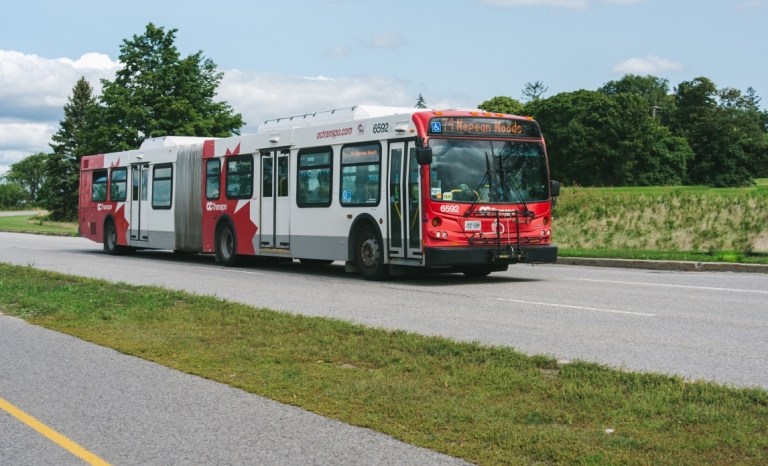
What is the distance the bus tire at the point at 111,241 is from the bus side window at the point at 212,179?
6.46 metres

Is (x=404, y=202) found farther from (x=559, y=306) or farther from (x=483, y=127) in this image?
(x=559, y=306)

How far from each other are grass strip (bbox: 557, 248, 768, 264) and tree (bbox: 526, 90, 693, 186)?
63.2 m

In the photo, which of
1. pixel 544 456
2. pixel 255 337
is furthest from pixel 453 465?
pixel 255 337

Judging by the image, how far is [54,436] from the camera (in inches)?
241

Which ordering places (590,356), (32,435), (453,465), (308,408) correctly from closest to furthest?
1. (453,465)
2. (32,435)
3. (308,408)
4. (590,356)

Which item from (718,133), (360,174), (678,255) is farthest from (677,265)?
(718,133)

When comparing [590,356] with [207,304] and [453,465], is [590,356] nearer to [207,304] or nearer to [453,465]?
[453,465]

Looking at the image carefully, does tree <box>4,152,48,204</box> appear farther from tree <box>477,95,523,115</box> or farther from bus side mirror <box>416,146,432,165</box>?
bus side mirror <box>416,146,432,165</box>

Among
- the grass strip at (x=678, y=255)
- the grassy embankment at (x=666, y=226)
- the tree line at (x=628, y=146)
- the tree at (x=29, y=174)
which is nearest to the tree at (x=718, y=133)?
the tree line at (x=628, y=146)

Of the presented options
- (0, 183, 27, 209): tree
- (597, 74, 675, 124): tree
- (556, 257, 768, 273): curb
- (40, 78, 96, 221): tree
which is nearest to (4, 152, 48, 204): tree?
(0, 183, 27, 209): tree

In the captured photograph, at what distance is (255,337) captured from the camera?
32.4 feet

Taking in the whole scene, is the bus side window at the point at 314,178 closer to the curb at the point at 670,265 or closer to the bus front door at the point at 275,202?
the bus front door at the point at 275,202

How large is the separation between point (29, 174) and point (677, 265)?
187607mm

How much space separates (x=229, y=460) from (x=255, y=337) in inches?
174
